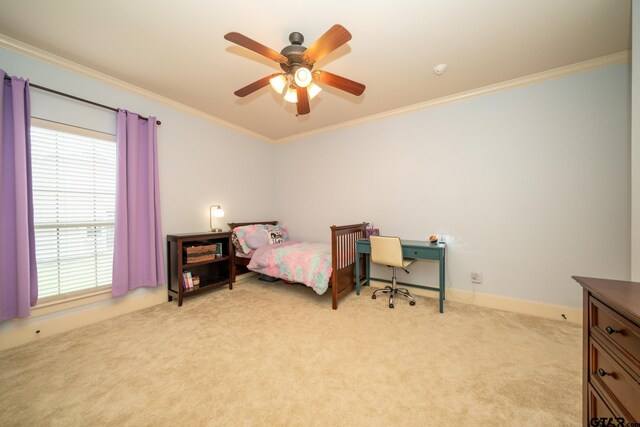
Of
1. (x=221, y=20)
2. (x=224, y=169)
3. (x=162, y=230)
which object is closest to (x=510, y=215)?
(x=221, y=20)

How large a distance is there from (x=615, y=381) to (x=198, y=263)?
11.7 ft

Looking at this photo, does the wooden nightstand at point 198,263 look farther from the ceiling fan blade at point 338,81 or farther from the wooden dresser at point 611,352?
the wooden dresser at point 611,352

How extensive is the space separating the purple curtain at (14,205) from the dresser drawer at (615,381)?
12.4ft

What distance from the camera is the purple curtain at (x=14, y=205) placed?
1.94 metres

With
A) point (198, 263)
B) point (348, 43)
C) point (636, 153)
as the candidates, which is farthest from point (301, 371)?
point (348, 43)

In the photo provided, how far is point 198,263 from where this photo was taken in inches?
123

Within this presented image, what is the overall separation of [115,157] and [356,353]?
3299 mm

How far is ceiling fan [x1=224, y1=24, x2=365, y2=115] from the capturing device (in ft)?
4.85

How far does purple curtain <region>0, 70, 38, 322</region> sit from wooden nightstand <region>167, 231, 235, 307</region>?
1.19 m

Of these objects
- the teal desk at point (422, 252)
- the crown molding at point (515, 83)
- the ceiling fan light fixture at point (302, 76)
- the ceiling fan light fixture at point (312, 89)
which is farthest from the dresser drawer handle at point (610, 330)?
the crown molding at point (515, 83)

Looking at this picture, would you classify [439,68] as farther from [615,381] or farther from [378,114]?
[615,381]

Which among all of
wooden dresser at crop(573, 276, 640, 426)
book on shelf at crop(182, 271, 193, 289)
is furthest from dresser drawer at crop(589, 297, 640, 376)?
book on shelf at crop(182, 271, 193, 289)

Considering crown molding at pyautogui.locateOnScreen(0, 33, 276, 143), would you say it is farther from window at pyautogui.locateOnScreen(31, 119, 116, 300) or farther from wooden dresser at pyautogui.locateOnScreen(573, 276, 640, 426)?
wooden dresser at pyautogui.locateOnScreen(573, 276, 640, 426)

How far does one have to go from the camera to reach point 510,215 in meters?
2.69
